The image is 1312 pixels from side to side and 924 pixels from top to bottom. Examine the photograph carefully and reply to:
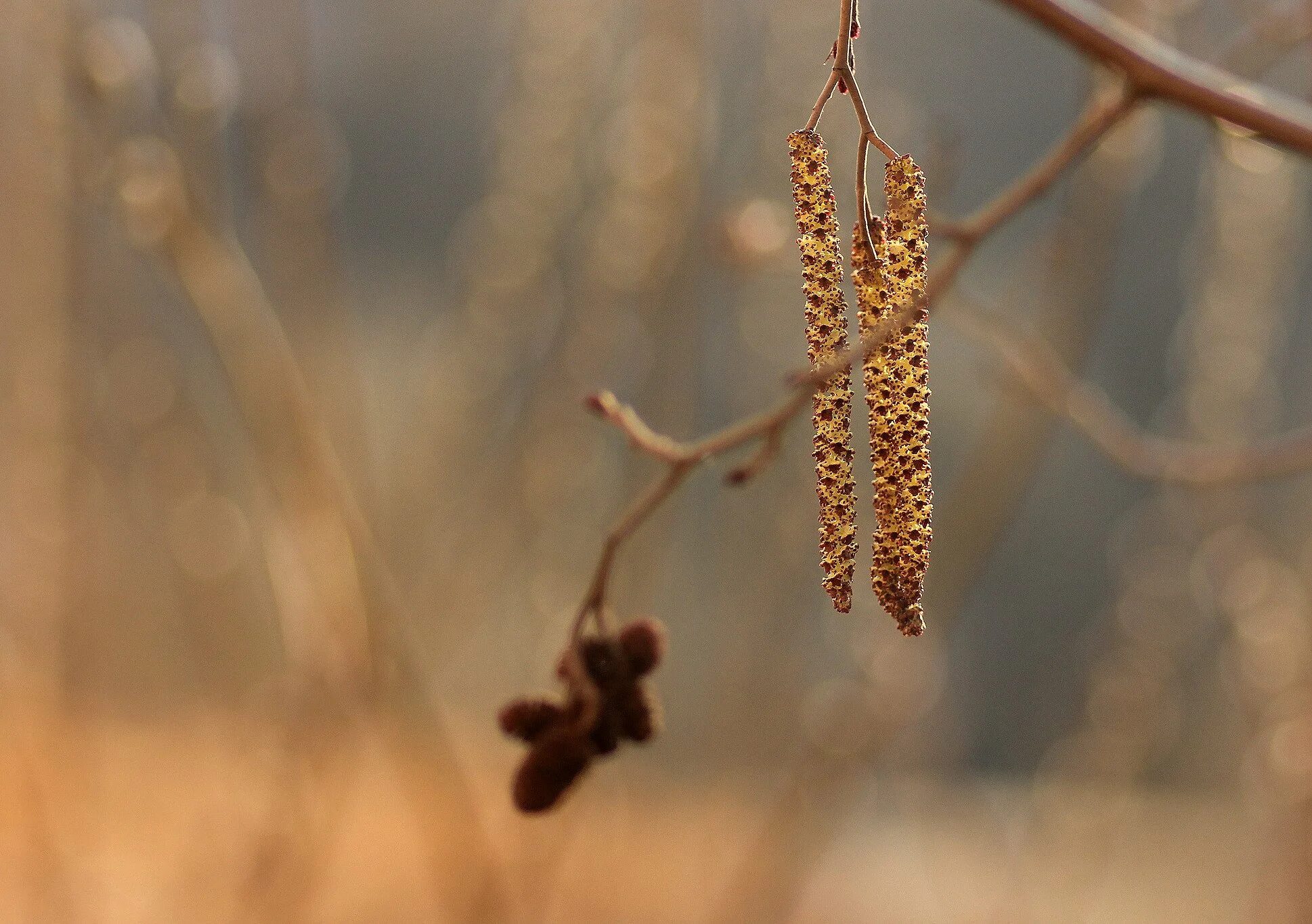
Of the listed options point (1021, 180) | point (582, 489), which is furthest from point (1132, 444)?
point (582, 489)

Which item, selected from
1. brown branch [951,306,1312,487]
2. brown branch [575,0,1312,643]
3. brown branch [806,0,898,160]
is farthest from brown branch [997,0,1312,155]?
brown branch [951,306,1312,487]

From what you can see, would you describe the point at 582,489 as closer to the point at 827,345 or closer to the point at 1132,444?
the point at 1132,444

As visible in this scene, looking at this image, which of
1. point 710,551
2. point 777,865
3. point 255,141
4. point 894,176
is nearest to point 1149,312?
point 710,551

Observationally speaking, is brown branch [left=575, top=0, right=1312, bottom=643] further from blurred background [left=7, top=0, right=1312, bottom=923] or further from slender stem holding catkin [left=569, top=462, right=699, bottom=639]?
blurred background [left=7, top=0, right=1312, bottom=923]

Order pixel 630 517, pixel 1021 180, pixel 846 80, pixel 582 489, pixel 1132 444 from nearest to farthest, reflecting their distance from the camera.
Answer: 1. pixel 846 80
2. pixel 630 517
3. pixel 1021 180
4. pixel 1132 444
5. pixel 582 489

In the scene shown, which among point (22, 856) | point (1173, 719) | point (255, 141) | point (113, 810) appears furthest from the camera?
point (1173, 719)

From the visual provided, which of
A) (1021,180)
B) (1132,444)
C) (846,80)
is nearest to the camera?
(846,80)

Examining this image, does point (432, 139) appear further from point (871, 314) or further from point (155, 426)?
point (871, 314)
